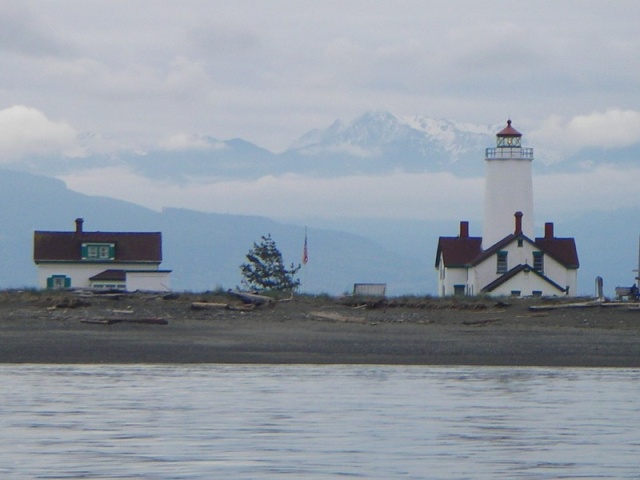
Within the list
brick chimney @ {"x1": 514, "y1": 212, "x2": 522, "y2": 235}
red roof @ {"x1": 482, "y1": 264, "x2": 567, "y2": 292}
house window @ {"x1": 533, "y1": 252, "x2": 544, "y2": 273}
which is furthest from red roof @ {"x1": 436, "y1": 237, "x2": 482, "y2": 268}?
red roof @ {"x1": 482, "y1": 264, "x2": 567, "y2": 292}

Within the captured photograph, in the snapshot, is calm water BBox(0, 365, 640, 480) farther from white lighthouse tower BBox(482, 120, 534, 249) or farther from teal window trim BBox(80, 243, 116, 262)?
teal window trim BBox(80, 243, 116, 262)

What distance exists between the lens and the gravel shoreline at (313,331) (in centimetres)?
2617

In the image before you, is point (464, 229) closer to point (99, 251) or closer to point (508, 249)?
point (508, 249)

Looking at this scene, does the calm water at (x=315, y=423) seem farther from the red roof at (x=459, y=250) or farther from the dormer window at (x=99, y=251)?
the dormer window at (x=99, y=251)

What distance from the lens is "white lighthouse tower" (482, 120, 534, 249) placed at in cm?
6550

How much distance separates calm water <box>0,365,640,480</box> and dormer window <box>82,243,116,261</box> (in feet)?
145

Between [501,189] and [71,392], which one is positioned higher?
[501,189]

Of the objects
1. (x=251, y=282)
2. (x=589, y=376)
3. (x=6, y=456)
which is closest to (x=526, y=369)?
(x=589, y=376)

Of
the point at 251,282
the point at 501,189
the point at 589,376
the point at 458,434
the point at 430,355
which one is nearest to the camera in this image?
the point at 458,434

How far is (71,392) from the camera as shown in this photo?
20000 mm

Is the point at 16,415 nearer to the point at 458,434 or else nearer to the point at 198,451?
the point at 198,451

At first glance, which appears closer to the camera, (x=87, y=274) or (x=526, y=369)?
(x=526, y=369)

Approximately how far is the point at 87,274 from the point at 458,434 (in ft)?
171

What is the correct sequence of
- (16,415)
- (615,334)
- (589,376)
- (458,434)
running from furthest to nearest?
(615,334) → (589,376) → (16,415) → (458,434)
